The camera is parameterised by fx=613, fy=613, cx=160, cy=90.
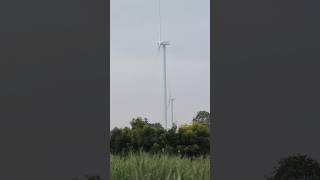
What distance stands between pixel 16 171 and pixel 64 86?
818 millimetres

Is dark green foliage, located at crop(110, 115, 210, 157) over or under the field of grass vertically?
over

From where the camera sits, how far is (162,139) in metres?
10.6

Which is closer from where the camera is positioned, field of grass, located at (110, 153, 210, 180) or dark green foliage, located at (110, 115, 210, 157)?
field of grass, located at (110, 153, 210, 180)

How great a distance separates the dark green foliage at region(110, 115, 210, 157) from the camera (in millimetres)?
10562
